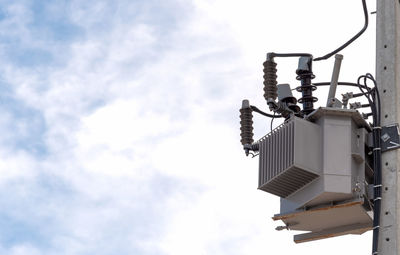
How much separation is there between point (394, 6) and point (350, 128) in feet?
3.64

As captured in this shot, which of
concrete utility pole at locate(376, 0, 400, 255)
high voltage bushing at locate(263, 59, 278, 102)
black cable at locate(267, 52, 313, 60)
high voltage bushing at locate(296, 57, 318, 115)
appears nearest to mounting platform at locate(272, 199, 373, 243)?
concrete utility pole at locate(376, 0, 400, 255)

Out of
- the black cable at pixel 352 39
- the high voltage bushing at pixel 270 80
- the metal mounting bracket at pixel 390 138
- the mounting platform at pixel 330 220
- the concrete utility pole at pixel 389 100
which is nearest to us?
the concrete utility pole at pixel 389 100

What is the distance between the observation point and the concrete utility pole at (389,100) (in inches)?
306

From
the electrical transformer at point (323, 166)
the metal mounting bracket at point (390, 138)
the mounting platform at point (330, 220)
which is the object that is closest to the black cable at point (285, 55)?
the electrical transformer at point (323, 166)

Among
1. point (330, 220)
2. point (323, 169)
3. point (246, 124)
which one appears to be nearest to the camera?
point (323, 169)

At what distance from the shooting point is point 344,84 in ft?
29.9

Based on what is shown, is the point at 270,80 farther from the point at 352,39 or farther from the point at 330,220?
the point at 330,220

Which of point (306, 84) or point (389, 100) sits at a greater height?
point (306, 84)

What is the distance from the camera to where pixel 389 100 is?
825 cm

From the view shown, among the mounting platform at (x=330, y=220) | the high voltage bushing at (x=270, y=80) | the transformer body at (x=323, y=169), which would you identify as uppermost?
the high voltage bushing at (x=270, y=80)

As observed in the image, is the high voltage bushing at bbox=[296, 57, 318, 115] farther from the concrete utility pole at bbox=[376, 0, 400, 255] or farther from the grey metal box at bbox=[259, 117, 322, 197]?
the concrete utility pole at bbox=[376, 0, 400, 255]

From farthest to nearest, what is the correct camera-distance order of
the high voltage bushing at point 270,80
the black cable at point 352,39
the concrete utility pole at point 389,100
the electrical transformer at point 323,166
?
the high voltage bushing at point 270,80 < the black cable at point 352,39 < the electrical transformer at point 323,166 < the concrete utility pole at point 389,100

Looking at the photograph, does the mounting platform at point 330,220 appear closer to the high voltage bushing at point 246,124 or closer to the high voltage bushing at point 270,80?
the high voltage bushing at point 246,124

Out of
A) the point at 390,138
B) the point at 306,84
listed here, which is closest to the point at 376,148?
the point at 390,138
